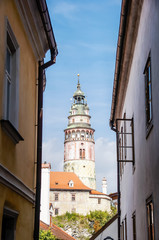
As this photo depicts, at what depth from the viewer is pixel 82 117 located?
10238 cm

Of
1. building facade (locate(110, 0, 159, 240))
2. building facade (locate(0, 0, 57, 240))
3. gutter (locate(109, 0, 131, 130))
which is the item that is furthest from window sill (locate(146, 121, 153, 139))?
gutter (locate(109, 0, 131, 130))

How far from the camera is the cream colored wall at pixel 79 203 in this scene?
8650cm

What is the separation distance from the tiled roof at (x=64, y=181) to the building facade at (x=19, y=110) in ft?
263

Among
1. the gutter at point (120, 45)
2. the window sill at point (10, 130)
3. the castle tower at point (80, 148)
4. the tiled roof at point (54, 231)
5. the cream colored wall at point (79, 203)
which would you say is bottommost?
the tiled roof at point (54, 231)

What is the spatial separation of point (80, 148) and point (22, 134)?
9071 centimetres

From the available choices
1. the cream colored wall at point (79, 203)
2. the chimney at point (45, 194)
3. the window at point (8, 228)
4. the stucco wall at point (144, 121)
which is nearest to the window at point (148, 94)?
the stucco wall at point (144, 121)

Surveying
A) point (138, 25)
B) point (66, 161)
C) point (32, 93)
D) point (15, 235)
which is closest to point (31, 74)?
point (32, 93)

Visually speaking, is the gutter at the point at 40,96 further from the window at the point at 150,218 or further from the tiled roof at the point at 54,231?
the tiled roof at the point at 54,231

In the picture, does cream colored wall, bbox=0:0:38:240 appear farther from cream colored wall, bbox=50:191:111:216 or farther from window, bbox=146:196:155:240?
cream colored wall, bbox=50:191:111:216

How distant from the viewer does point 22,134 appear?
7926mm

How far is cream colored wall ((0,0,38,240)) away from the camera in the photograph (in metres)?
6.25

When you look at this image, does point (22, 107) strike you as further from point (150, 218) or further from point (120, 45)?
point (120, 45)

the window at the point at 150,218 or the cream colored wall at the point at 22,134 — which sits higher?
the cream colored wall at the point at 22,134

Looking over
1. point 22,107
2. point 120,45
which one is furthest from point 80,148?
point 22,107
